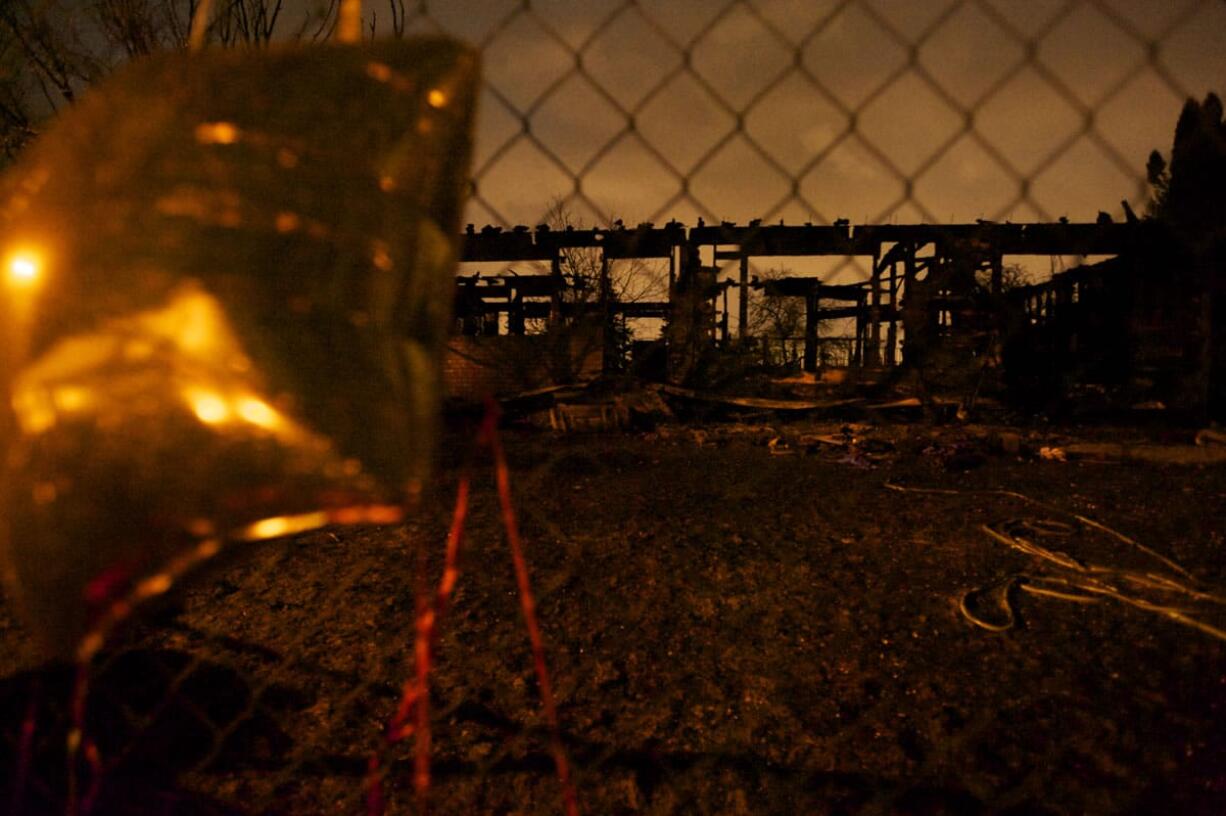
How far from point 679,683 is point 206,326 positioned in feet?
6.86

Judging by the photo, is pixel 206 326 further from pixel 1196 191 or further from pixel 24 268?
pixel 1196 191

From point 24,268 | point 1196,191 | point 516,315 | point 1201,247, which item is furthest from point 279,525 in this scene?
point 516,315

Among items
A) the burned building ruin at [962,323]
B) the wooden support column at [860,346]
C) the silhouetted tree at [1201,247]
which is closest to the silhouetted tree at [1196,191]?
the silhouetted tree at [1201,247]

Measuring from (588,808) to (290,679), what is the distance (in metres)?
1.16

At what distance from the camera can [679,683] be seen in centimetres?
227

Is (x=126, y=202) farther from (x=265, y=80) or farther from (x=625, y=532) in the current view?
(x=625, y=532)

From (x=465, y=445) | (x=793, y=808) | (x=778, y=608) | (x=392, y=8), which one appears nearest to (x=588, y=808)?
(x=793, y=808)

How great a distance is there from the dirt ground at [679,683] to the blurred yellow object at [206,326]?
0.10m

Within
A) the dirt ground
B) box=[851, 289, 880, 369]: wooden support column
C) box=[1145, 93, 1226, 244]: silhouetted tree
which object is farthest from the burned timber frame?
the dirt ground

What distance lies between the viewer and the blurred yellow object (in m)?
0.46

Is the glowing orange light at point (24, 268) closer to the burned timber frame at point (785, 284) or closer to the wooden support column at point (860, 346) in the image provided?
the burned timber frame at point (785, 284)

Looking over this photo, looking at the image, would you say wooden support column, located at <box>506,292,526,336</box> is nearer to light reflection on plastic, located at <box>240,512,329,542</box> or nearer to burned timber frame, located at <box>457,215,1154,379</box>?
burned timber frame, located at <box>457,215,1154,379</box>

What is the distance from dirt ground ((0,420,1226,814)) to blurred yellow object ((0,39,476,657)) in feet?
0.34

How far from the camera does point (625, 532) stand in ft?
13.1
